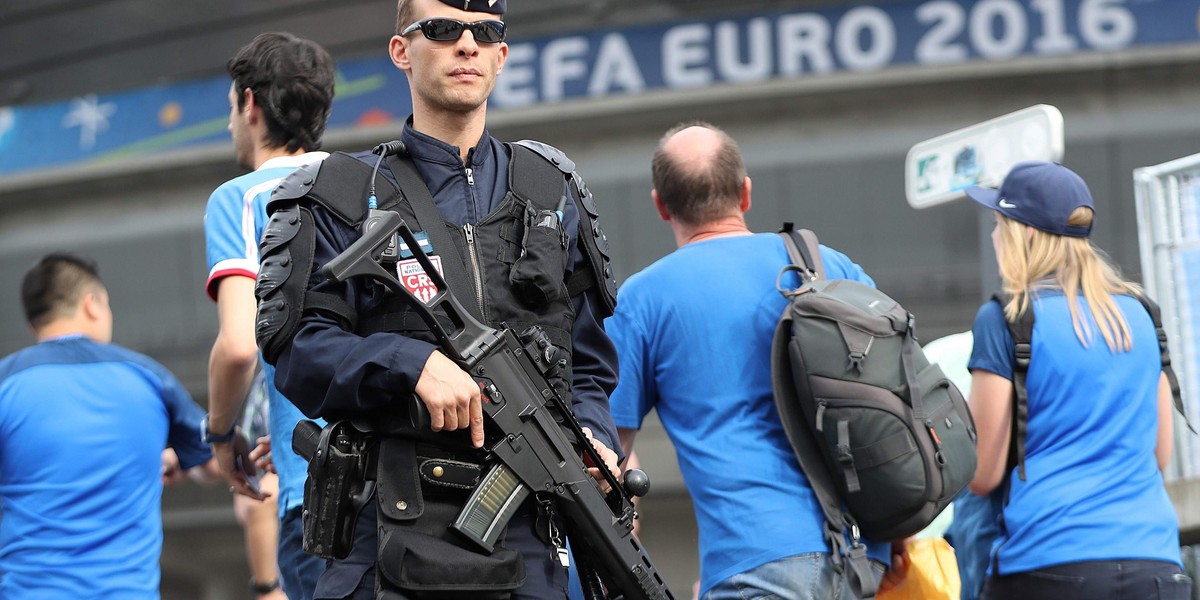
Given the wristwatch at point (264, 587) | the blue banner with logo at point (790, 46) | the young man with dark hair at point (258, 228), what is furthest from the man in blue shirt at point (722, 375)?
the blue banner with logo at point (790, 46)

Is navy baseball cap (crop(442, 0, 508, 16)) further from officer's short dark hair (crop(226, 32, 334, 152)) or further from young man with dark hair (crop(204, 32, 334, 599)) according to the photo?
officer's short dark hair (crop(226, 32, 334, 152))

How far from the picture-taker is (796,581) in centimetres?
321

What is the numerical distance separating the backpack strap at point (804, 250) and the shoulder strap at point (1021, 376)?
52 cm

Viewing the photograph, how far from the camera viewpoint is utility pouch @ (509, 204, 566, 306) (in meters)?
2.48

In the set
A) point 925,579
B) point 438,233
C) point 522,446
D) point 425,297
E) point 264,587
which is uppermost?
point 438,233

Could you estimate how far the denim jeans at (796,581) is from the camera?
3.21 meters

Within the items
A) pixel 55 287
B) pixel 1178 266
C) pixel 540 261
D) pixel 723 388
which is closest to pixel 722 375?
pixel 723 388

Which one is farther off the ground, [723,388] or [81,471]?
[723,388]

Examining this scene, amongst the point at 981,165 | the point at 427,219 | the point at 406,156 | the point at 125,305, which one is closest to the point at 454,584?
the point at 427,219

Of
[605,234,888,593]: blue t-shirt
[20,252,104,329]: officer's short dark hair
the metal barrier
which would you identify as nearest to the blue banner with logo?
the metal barrier

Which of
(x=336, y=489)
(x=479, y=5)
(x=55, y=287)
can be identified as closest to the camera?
(x=336, y=489)

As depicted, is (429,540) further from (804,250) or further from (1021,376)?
(1021,376)

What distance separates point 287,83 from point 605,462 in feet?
4.78

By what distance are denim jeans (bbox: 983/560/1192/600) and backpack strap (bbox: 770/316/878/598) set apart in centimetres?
52
